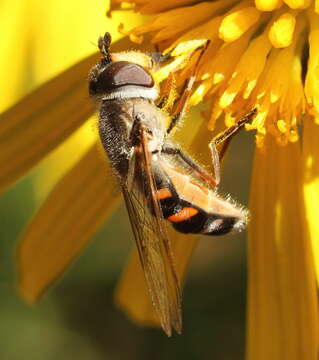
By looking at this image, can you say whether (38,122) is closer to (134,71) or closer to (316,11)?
(134,71)

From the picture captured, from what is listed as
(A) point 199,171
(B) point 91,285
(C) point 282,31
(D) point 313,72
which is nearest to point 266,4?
(C) point 282,31

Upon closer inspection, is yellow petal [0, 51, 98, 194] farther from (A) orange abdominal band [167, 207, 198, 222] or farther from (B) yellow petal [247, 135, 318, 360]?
(A) orange abdominal band [167, 207, 198, 222]

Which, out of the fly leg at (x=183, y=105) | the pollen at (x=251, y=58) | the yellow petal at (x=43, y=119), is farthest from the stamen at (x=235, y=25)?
the yellow petal at (x=43, y=119)

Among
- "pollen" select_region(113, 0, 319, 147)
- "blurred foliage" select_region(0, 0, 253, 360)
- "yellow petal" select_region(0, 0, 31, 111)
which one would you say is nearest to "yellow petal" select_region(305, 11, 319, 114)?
"pollen" select_region(113, 0, 319, 147)

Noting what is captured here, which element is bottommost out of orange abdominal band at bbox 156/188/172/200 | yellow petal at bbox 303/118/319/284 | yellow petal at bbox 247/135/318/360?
yellow petal at bbox 247/135/318/360

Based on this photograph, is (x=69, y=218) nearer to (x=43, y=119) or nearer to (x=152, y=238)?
(x=43, y=119)

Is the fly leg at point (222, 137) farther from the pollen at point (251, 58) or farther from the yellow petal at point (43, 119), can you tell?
the yellow petal at point (43, 119)

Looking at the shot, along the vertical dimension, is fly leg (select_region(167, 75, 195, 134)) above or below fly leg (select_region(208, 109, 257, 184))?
above
